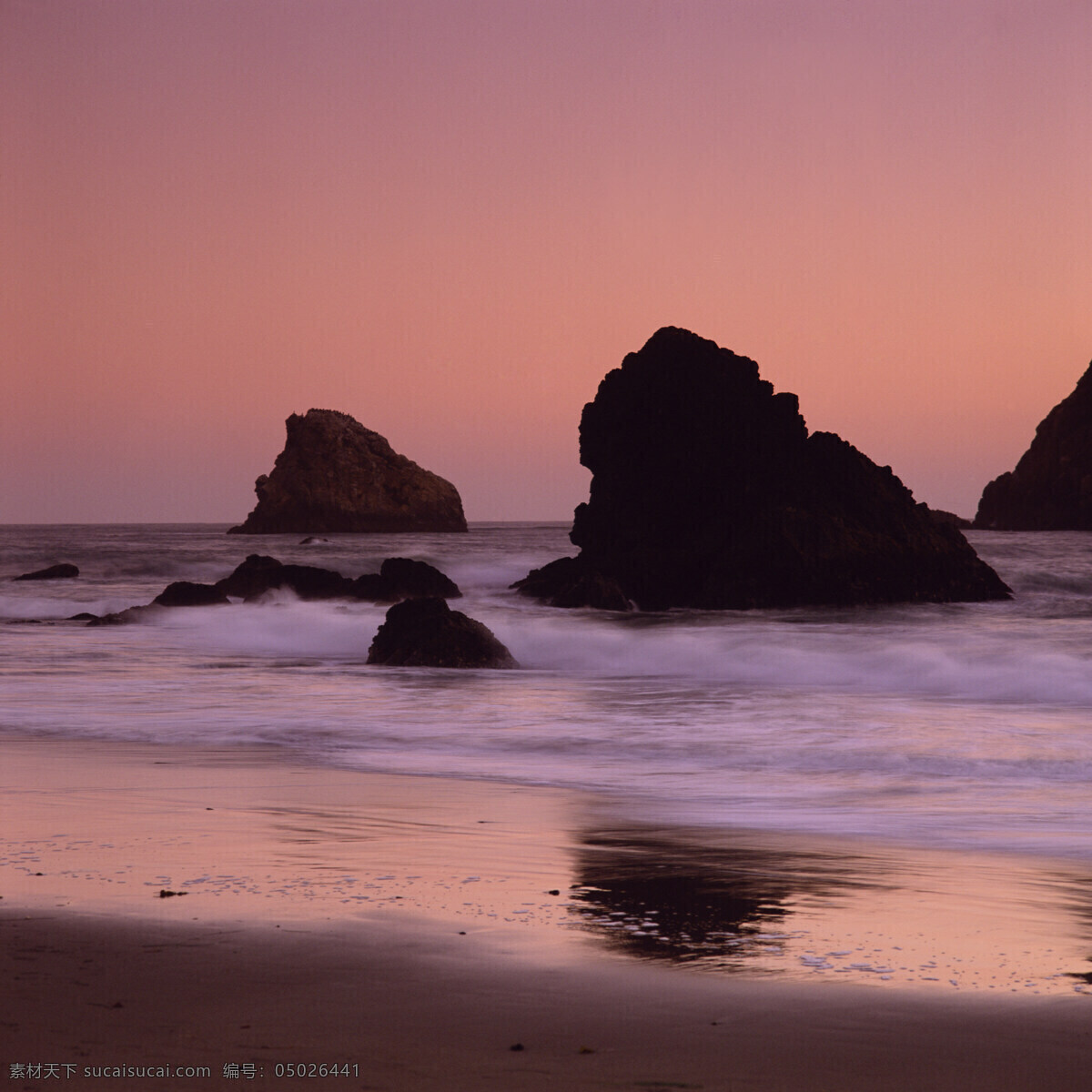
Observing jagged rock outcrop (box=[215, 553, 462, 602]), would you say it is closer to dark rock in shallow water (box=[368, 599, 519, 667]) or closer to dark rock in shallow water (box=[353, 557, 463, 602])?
dark rock in shallow water (box=[353, 557, 463, 602])

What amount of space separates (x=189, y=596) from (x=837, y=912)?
25838 mm

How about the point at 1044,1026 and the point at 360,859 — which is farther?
the point at 360,859

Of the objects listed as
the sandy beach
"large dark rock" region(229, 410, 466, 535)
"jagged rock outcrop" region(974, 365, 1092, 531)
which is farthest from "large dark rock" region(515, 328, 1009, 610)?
"large dark rock" region(229, 410, 466, 535)

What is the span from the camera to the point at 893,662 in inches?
807

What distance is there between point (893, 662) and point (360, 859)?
50.6 feet

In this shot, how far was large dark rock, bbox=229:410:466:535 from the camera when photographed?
462 ft

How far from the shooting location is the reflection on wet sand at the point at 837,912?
443 centimetres

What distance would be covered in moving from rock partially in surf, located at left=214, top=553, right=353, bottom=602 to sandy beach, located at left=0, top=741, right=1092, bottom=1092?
22.6 metres

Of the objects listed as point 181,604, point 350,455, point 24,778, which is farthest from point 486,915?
point 350,455

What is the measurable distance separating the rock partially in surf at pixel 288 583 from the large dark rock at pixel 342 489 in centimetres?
10811

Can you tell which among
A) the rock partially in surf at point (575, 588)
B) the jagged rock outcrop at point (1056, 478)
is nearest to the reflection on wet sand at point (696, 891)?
the rock partially in surf at point (575, 588)

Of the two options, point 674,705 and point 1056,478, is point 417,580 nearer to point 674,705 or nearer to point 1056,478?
point 674,705

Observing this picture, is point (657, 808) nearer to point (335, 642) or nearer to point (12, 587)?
point (335, 642)

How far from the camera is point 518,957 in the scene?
4.52 meters
